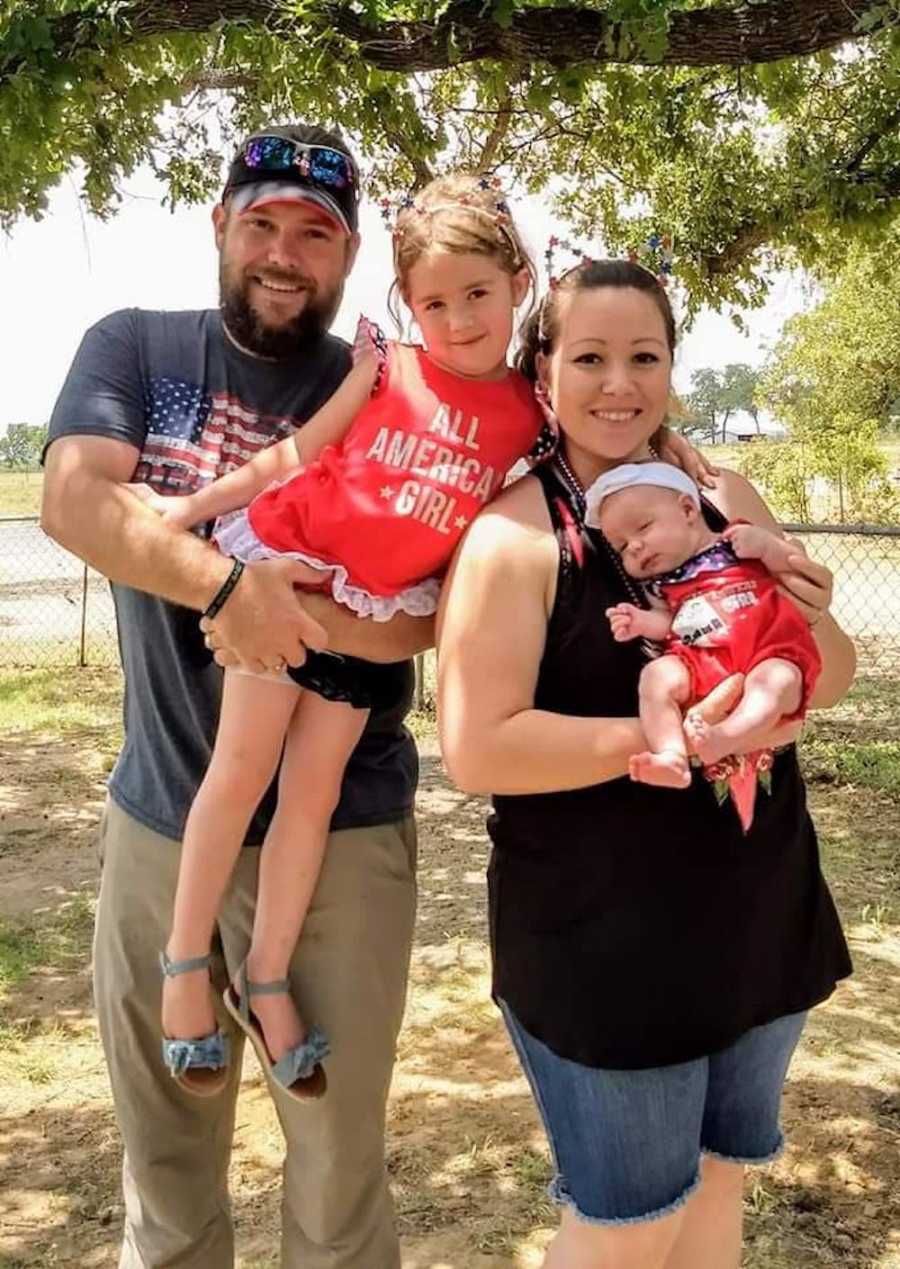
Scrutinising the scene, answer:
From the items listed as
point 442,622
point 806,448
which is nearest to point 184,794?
point 442,622

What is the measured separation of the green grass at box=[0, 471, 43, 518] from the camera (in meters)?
29.0

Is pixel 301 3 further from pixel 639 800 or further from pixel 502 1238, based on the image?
pixel 502 1238

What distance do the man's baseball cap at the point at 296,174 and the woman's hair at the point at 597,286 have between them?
1.66ft

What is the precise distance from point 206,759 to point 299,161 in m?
1.06

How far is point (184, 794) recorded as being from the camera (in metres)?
2.15

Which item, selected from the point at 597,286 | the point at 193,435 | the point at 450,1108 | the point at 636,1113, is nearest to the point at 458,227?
the point at 597,286

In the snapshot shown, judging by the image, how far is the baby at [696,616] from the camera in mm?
1616

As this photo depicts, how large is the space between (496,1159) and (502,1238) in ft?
1.17

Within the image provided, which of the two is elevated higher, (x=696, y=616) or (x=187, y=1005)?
(x=696, y=616)

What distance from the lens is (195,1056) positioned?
6.95ft

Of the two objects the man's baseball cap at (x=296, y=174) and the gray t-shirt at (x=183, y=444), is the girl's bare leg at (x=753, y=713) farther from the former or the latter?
the man's baseball cap at (x=296, y=174)

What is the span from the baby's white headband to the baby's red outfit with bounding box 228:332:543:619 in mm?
261

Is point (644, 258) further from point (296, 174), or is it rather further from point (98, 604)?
point (98, 604)

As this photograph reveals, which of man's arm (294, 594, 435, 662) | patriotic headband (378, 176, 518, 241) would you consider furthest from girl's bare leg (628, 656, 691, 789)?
patriotic headband (378, 176, 518, 241)
